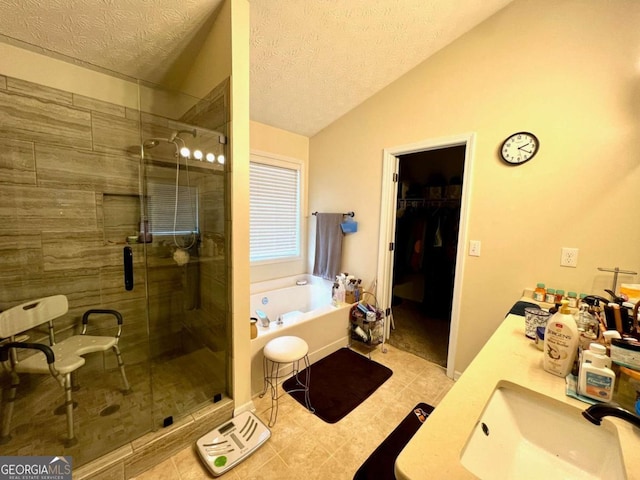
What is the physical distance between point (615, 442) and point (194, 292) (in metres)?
2.46

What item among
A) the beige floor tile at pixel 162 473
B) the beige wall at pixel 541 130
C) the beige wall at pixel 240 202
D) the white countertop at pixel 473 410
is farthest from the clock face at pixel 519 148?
the beige floor tile at pixel 162 473

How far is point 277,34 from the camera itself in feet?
5.99

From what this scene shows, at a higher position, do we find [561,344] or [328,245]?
[328,245]

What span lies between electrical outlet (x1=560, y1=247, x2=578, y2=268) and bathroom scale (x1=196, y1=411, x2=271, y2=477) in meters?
2.29

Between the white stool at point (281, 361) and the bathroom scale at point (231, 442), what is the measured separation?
0.47 ft

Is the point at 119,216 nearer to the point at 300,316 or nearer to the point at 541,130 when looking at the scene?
the point at 300,316

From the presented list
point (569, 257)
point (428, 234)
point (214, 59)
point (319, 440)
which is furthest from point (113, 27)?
point (428, 234)

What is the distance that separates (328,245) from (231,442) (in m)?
2.08

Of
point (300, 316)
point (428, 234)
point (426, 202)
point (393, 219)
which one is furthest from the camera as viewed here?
point (426, 202)

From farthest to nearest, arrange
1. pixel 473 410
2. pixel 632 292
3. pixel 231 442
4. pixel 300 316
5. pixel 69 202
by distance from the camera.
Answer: pixel 300 316, pixel 69 202, pixel 231 442, pixel 632 292, pixel 473 410

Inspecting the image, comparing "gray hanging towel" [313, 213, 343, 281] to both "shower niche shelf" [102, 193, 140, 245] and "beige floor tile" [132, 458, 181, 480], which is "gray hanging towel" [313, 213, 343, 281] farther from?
"beige floor tile" [132, 458, 181, 480]

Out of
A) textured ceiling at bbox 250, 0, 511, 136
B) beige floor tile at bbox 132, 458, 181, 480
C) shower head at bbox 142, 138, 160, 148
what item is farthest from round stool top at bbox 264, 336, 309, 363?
textured ceiling at bbox 250, 0, 511, 136

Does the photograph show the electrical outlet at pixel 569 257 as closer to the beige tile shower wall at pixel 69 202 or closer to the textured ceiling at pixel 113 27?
the textured ceiling at pixel 113 27

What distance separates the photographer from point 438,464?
571 millimetres
